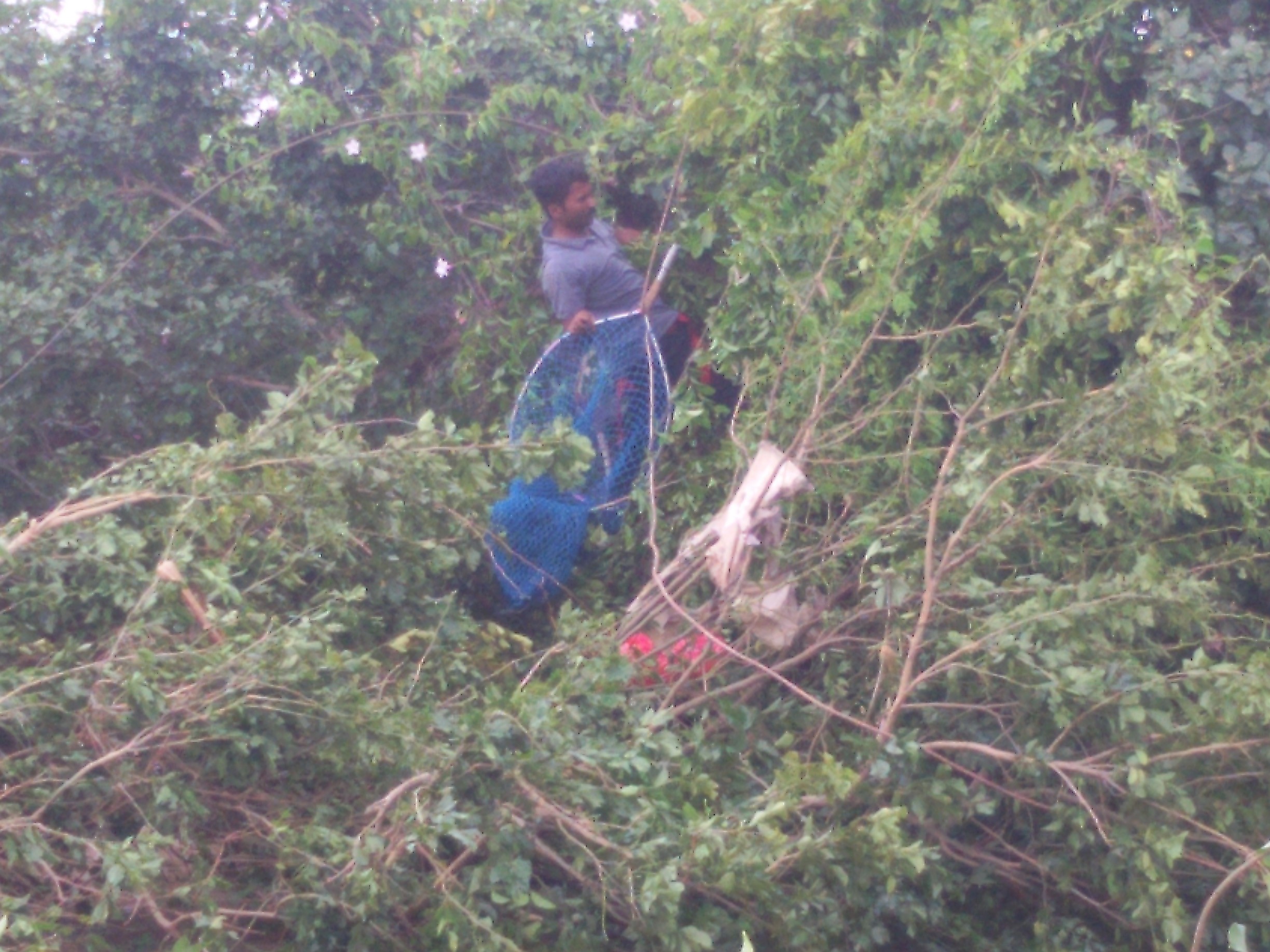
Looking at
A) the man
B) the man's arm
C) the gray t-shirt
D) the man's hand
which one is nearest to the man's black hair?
the man

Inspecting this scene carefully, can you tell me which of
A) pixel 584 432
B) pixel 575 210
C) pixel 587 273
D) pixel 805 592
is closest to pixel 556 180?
pixel 575 210

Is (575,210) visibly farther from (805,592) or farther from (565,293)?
(805,592)

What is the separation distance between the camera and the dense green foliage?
315 cm

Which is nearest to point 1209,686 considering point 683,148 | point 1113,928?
point 1113,928

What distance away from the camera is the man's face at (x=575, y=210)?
210 inches

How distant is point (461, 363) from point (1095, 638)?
2.91 meters

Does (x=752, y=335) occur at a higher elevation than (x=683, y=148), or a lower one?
lower

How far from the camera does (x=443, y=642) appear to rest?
4121mm

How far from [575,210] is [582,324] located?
512mm

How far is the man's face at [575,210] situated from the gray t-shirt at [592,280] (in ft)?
0.17

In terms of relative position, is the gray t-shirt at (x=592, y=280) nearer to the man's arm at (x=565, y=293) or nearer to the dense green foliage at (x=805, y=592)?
the man's arm at (x=565, y=293)

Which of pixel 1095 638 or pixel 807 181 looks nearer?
pixel 1095 638

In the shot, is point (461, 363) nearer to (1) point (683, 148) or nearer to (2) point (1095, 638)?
(1) point (683, 148)

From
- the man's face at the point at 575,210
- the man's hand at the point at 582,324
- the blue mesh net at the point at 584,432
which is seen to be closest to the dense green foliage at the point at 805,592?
the blue mesh net at the point at 584,432
